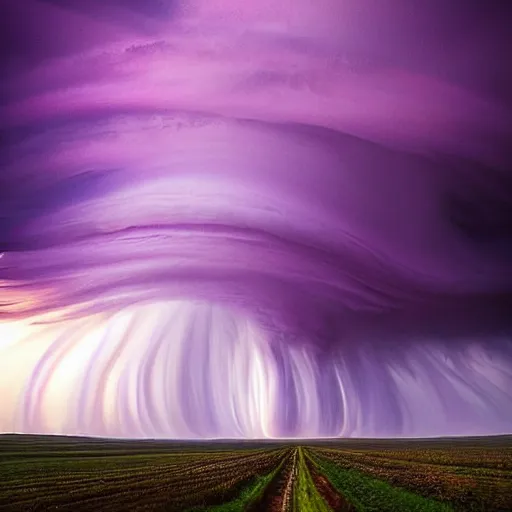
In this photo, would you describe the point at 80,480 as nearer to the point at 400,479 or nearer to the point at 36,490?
the point at 36,490

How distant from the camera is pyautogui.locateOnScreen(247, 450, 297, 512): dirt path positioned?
3100cm

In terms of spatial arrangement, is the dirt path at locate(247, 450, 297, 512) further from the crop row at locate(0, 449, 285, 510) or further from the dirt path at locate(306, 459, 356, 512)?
the crop row at locate(0, 449, 285, 510)

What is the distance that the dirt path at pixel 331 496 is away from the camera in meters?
30.9

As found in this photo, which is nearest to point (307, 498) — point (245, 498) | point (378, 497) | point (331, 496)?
point (331, 496)

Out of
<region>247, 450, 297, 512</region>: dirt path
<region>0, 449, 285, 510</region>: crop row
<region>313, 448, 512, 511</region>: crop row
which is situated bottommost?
<region>313, 448, 512, 511</region>: crop row

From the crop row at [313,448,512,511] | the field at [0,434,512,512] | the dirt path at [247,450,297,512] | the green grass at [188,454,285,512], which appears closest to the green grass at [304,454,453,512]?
the field at [0,434,512,512]

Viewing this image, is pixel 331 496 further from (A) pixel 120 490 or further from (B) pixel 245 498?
(A) pixel 120 490

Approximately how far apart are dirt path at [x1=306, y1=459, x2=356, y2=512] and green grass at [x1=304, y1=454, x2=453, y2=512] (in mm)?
394

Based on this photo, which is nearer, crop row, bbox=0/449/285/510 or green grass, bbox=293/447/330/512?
green grass, bbox=293/447/330/512

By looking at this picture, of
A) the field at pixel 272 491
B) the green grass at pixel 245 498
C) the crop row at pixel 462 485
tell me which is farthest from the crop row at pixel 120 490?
the crop row at pixel 462 485

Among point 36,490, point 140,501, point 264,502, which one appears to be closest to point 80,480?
point 36,490

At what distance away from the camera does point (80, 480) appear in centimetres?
5212

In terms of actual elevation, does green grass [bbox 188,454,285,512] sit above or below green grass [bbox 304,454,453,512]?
above

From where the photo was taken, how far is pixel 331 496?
35531 millimetres
